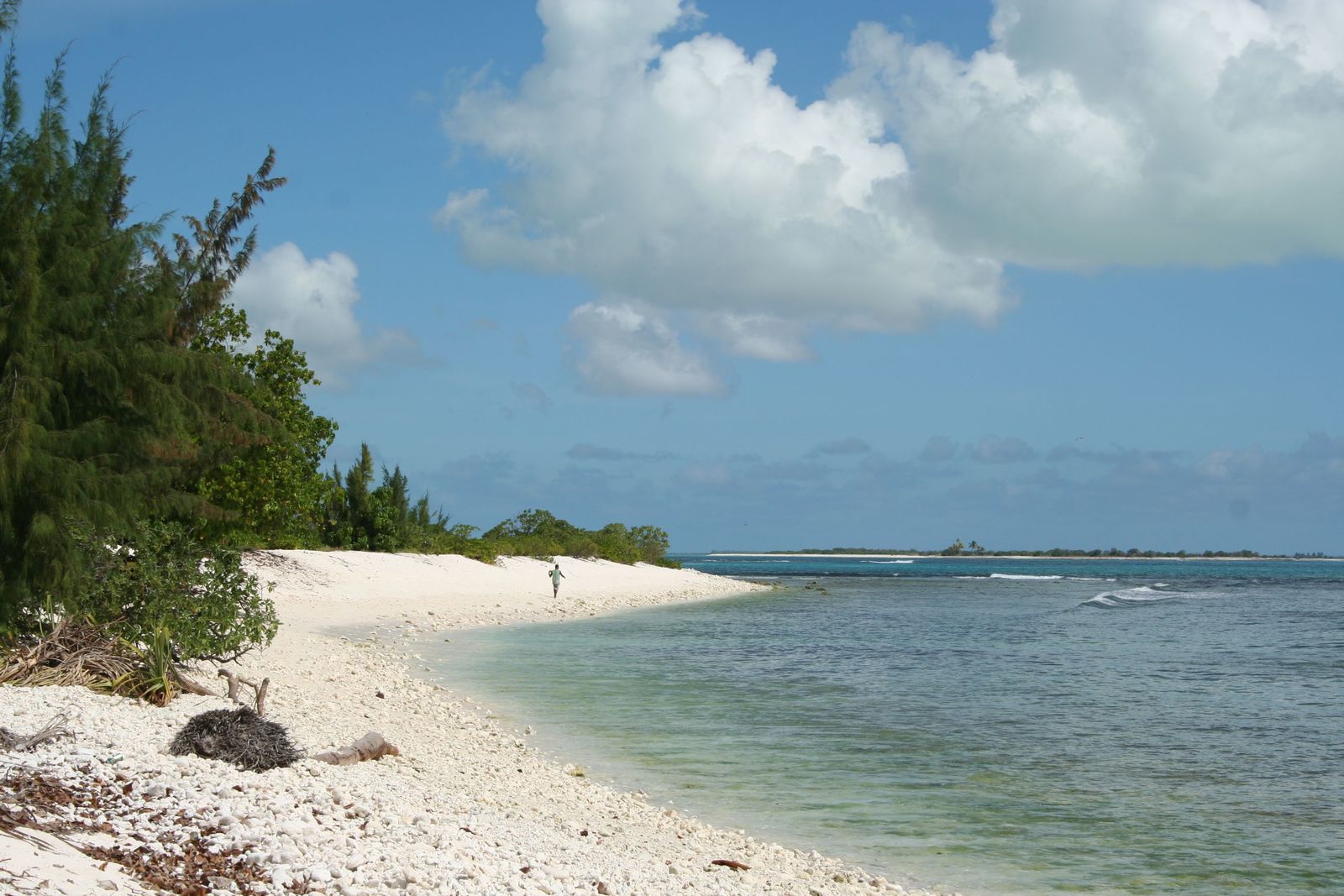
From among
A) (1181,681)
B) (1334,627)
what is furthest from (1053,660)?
(1334,627)

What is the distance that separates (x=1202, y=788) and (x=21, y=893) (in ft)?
41.6

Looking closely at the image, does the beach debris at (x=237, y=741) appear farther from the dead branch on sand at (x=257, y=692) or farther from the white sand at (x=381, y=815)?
the dead branch on sand at (x=257, y=692)

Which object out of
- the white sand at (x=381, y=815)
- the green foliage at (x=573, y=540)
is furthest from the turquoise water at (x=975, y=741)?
the green foliage at (x=573, y=540)

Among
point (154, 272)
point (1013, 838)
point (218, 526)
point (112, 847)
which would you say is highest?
point (154, 272)

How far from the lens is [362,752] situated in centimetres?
1163

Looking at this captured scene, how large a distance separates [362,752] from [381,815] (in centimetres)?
342

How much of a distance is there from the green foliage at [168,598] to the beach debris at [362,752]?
312cm

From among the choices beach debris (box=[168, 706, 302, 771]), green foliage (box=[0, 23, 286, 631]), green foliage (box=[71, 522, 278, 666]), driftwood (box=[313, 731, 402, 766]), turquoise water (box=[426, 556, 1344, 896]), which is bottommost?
turquoise water (box=[426, 556, 1344, 896])

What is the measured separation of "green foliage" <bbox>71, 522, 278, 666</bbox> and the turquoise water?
4463mm

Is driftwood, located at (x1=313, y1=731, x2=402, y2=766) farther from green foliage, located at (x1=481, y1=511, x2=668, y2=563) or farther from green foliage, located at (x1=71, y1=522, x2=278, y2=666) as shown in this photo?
green foliage, located at (x1=481, y1=511, x2=668, y2=563)

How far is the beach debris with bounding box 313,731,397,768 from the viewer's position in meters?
11.1

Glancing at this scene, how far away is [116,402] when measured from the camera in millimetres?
14117

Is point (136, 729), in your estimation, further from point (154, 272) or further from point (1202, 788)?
point (1202, 788)

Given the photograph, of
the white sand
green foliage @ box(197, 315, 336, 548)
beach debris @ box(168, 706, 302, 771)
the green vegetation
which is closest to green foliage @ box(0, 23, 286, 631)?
the green vegetation
